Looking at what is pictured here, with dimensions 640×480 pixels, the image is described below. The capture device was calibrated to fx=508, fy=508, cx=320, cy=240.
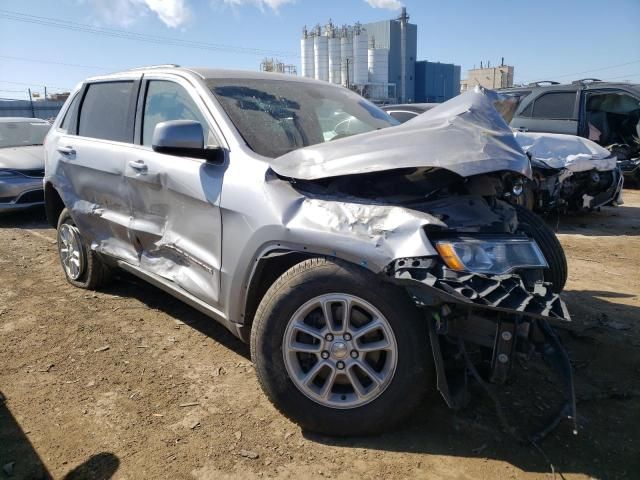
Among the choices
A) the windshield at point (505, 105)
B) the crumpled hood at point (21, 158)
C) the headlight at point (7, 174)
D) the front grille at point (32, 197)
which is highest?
the windshield at point (505, 105)

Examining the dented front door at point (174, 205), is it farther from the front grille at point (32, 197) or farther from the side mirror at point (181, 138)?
the front grille at point (32, 197)

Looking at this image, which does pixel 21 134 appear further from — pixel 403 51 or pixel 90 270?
pixel 403 51

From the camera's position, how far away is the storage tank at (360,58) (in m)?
45.0

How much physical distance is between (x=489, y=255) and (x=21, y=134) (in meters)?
9.64

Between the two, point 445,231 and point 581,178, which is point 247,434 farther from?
point 581,178

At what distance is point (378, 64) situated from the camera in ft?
149

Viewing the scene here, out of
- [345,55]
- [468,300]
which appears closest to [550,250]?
[468,300]

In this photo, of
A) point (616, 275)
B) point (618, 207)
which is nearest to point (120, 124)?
point (616, 275)

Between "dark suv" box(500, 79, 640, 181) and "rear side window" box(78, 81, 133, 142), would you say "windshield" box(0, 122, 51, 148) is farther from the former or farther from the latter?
"dark suv" box(500, 79, 640, 181)

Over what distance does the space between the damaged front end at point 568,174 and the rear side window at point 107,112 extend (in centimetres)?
512

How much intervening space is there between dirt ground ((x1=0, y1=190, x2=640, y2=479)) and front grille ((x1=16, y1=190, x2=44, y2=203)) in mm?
4306

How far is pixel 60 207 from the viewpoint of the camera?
4930 mm

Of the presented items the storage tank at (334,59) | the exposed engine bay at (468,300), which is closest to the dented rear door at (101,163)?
the exposed engine bay at (468,300)

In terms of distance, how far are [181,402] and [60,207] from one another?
294 cm
